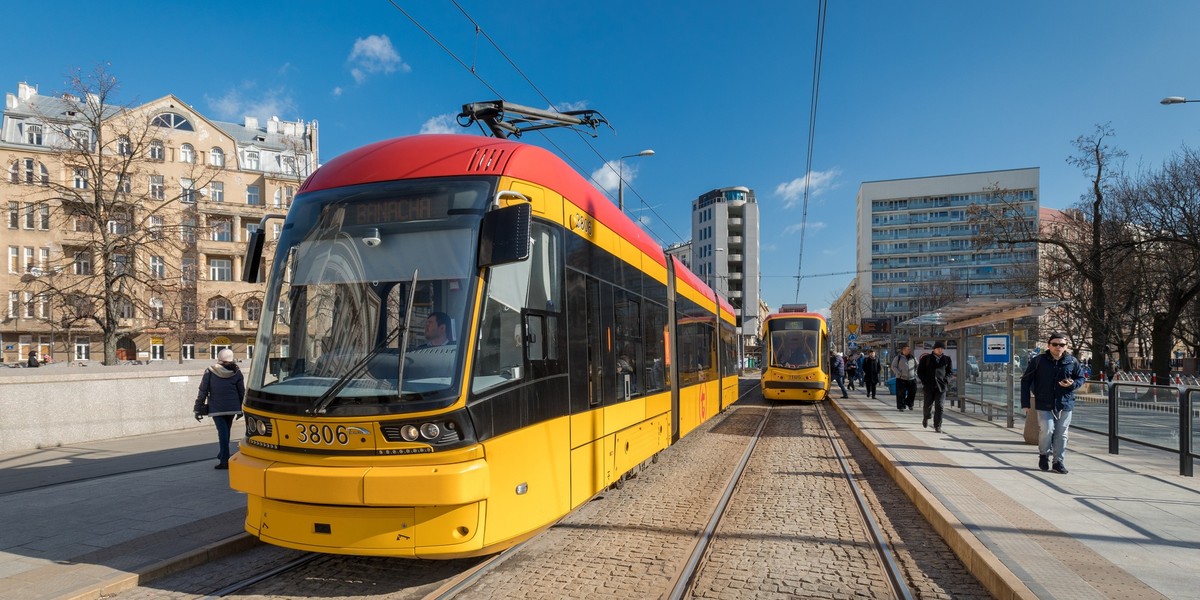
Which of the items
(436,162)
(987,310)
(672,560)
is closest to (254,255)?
(436,162)

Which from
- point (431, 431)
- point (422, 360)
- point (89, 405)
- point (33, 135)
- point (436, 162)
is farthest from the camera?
point (33, 135)

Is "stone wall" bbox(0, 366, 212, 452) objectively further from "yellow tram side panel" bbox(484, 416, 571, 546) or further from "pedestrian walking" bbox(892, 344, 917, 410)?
"pedestrian walking" bbox(892, 344, 917, 410)

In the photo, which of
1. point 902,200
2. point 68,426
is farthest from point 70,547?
point 902,200

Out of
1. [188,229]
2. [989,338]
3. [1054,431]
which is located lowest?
[1054,431]

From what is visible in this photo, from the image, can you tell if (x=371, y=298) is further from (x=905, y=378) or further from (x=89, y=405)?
(x=905, y=378)

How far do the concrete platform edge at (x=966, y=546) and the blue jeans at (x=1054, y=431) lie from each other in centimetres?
177

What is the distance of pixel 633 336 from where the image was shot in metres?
7.49

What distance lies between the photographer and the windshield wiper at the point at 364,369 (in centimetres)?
432

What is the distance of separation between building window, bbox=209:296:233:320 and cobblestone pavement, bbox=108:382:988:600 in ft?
150

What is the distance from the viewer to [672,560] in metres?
5.36

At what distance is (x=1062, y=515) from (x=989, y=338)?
31.0 ft

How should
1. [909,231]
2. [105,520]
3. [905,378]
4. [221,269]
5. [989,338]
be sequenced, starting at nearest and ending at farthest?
[105,520] → [989,338] → [905,378] → [221,269] → [909,231]

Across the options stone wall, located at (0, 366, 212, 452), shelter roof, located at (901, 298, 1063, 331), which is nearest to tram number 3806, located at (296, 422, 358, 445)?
stone wall, located at (0, 366, 212, 452)

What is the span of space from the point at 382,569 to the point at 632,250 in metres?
4.32
